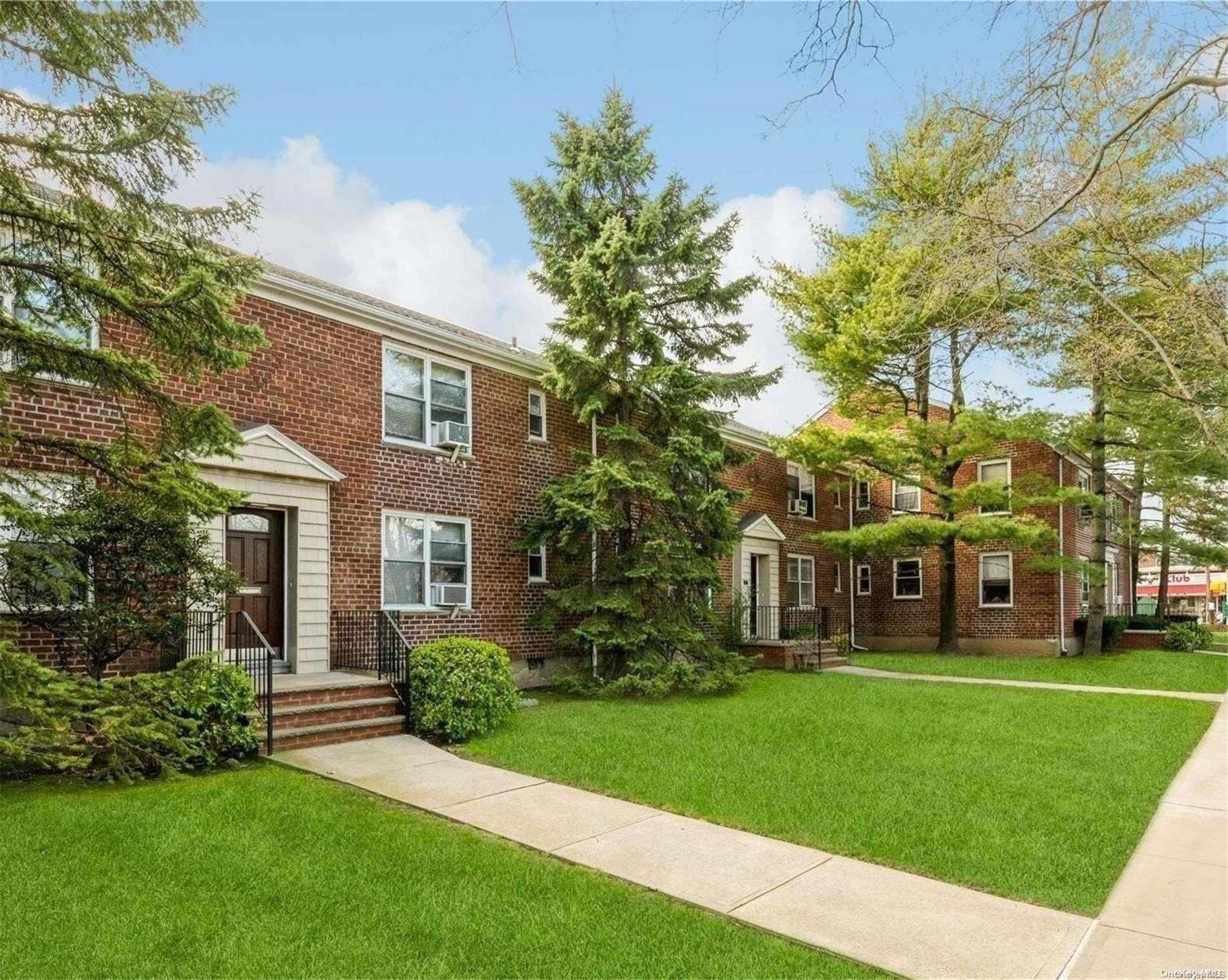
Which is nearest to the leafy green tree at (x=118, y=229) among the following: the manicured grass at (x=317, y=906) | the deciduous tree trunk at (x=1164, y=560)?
the manicured grass at (x=317, y=906)

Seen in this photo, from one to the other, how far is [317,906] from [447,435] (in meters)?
8.86

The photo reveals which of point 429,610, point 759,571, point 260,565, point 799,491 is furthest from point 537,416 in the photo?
point 799,491

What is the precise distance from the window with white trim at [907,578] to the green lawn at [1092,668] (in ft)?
9.82

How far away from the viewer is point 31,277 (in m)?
6.84

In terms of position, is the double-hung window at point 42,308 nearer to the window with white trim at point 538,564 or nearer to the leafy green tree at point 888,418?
the window with white trim at point 538,564

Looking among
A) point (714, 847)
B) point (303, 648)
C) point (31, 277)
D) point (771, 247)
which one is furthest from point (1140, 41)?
point (771, 247)

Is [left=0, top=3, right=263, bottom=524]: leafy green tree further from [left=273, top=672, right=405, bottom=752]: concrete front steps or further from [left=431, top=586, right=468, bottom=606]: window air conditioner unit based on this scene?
[left=431, top=586, right=468, bottom=606]: window air conditioner unit

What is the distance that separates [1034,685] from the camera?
1505 cm

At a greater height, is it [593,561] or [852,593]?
[593,561]

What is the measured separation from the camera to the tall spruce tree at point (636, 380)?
43.2ft

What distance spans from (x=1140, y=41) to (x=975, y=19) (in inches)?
64.5

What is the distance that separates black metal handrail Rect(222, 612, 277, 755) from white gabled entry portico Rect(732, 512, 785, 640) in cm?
1137

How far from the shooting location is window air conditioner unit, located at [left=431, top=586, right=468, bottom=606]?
1285cm

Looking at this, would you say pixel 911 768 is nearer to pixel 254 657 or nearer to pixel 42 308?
pixel 254 657
